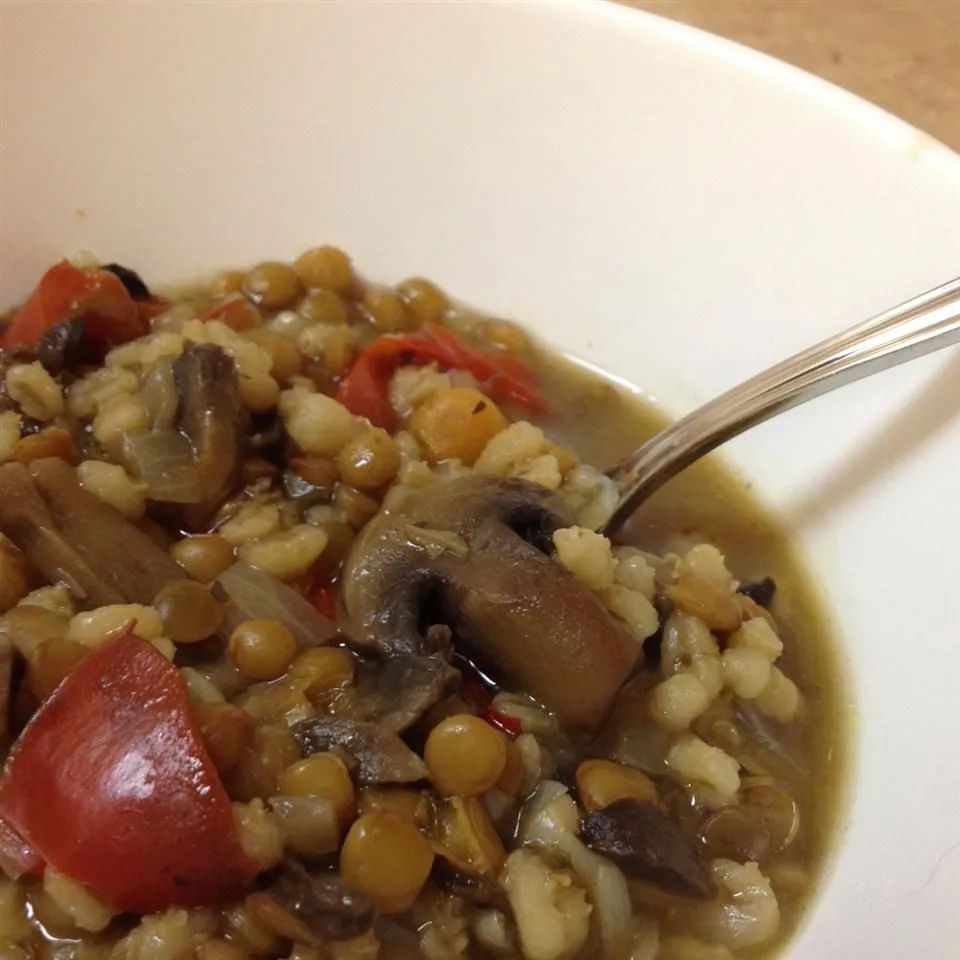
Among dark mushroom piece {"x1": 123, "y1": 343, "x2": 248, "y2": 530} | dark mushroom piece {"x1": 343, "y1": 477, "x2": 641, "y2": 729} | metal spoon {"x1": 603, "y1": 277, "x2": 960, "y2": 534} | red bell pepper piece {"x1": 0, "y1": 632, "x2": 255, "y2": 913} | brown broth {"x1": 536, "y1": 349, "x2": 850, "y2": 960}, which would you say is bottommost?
red bell pepper piece {"x1": 0, "y1": 632, "x2": 255, "y2": 913}

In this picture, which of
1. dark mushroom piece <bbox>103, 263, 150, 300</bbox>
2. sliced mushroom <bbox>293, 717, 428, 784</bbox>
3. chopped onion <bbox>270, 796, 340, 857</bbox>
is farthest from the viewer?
dark mushroom piece <bbox>103, 263, 150, 300</bbox>

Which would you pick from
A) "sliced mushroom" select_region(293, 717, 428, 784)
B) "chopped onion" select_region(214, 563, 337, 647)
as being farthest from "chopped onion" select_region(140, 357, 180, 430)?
"sliced mushroom" select_region(293, 717, 428, 784)

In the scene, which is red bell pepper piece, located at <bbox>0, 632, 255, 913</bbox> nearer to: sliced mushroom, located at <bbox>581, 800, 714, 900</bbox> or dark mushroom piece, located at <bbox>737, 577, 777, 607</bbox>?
sliced mushroom, located at <bbox>581, 800, 714, 900</bbox>

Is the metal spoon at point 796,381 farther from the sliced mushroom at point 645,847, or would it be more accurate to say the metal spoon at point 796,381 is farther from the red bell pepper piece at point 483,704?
the sliced mushroom at point 645,847

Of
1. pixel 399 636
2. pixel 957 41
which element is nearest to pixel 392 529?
pixel 399 636

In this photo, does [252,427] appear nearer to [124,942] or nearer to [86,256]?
[86,256]

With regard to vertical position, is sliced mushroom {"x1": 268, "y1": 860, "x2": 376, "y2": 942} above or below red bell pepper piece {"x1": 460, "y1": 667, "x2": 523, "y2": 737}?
below

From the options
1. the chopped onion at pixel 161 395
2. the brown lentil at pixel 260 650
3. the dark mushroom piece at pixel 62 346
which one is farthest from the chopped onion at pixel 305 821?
the dark mushroom piece at pixel 62 346

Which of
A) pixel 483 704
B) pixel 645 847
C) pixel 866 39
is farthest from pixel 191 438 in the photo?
pixel 866 39
